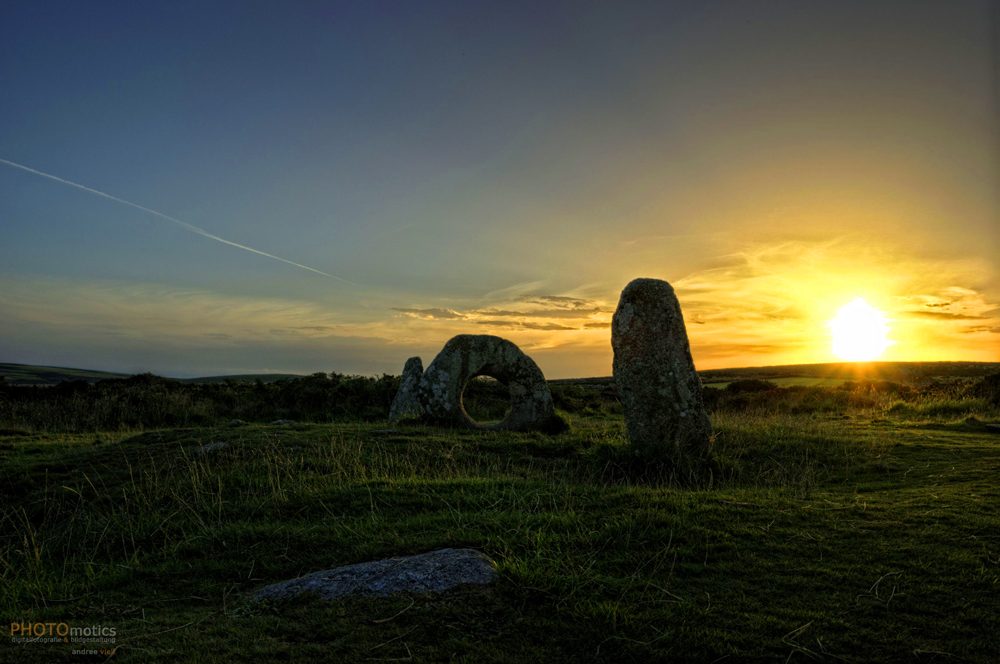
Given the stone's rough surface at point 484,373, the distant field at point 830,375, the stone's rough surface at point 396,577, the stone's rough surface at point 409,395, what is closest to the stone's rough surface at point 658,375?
the stone's rough surface at point 484,373

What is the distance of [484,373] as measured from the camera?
1738cm

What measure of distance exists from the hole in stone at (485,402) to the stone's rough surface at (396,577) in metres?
13.3

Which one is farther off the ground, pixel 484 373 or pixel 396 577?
pixel 484 373

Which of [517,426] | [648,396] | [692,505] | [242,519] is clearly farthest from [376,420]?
[692,505]

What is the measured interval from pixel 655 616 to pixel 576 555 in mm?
1242

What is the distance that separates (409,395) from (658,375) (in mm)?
9423

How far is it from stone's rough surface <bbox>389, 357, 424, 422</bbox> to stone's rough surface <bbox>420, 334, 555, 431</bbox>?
0.75 meters

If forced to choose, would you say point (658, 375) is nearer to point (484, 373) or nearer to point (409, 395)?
point (484, 373)

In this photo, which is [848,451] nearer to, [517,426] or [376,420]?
[517,426]

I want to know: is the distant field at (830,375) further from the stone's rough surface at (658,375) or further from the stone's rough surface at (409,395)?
the stone's rough surface at (658,375)

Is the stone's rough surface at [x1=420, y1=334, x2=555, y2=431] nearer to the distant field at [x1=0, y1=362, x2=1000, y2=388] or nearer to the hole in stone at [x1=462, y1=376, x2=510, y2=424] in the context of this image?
the hole in stone at [x1=462, y1=376, x2=510, y2=424]

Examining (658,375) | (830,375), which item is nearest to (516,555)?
(658,375)

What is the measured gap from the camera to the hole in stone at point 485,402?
21109 millimetres
